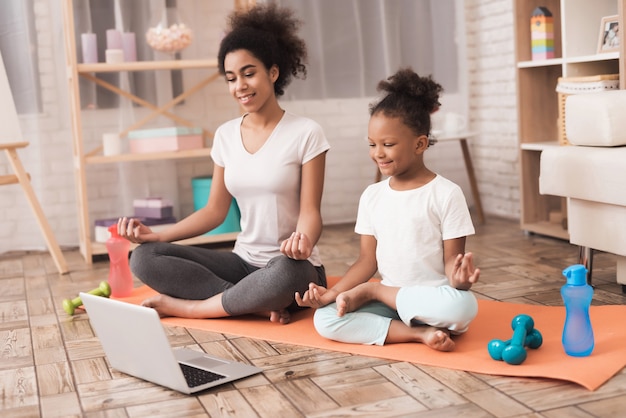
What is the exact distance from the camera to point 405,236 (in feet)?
6.81

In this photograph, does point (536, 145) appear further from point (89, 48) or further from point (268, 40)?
point (89, 48)

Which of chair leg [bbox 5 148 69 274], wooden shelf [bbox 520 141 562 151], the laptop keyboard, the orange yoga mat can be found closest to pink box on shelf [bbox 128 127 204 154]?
chair leg [bbox 5 148 69 274]

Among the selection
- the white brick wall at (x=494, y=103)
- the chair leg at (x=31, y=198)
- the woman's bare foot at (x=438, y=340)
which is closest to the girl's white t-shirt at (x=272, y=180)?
the woman's bare foot at (x=438, y=340)

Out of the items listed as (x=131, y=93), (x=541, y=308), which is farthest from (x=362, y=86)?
(x=541, y=308)

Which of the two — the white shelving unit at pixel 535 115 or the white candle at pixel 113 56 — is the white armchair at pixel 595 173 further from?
the white candle at pixel 113 56

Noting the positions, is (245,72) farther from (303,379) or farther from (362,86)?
(362,86)

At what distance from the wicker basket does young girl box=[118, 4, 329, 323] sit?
3.96 feet

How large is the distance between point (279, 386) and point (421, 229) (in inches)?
21.3

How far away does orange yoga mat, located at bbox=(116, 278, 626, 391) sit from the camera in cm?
179

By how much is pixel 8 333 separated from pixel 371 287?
1088 mm

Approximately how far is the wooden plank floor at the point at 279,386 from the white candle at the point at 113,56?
131cm

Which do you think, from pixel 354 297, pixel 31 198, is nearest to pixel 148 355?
pixel 354 297

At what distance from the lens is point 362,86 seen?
420cm

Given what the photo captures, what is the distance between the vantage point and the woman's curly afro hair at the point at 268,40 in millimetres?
2371
